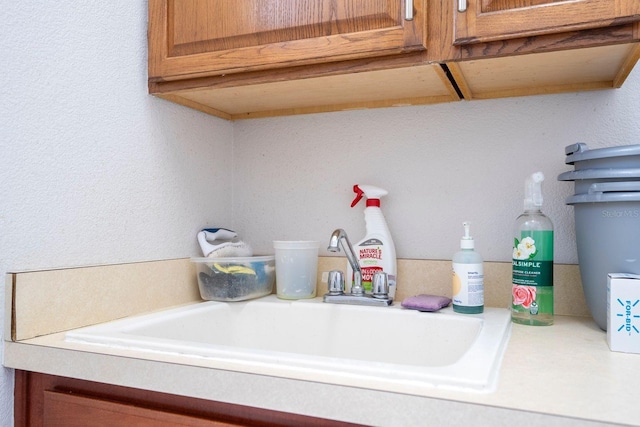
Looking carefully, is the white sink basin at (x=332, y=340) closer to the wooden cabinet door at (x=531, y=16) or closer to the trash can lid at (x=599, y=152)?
the trash can lid at (x=599, y=152)

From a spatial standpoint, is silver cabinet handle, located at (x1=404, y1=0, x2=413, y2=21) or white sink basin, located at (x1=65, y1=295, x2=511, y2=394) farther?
silver cabinet handle, located at (x1=404, y1=0, x2=413, y2=21)

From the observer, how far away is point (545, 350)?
868 mm

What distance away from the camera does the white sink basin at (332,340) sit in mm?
707

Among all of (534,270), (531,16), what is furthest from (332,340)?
(531,16)

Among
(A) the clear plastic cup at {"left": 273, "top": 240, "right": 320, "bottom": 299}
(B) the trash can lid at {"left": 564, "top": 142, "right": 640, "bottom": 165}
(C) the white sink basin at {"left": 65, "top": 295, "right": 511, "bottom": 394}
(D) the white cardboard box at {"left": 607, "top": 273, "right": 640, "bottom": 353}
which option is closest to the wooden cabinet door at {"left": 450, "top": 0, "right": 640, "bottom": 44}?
(B) the trash can lid at {"left": 564, "top": 142, "right": 640, "bottom": 165}

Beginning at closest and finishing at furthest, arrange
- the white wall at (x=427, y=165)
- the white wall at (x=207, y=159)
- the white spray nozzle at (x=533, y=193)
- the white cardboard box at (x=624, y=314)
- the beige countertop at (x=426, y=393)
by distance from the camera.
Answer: the beige countertop at (x=426, y=393), the white cardboard box at (x=624, y=314), the white wall at (x=207, y=159), the white spray nozzle at (x=533, y=193), the white wall at (x=427, y=165)

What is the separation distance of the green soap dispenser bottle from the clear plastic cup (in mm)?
418

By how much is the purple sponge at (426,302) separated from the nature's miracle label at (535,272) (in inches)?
7.3

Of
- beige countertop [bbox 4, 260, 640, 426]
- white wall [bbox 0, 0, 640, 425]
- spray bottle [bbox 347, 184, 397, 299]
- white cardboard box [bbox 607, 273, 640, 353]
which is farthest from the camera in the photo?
spray bottle [bbox 347, 184, 397, 299]

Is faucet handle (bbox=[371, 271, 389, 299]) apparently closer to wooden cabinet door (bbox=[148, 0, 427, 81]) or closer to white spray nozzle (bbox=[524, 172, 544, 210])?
white spray nozzle (bbox=[524, 172, 544, 210])

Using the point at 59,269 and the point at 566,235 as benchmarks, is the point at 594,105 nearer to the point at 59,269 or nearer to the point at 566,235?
the point at 566,235

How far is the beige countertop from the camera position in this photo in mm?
608

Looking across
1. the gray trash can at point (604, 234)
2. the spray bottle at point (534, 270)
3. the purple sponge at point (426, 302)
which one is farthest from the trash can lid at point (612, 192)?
the purple sponge at point (426, 302)

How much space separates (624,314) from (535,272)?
207mm
